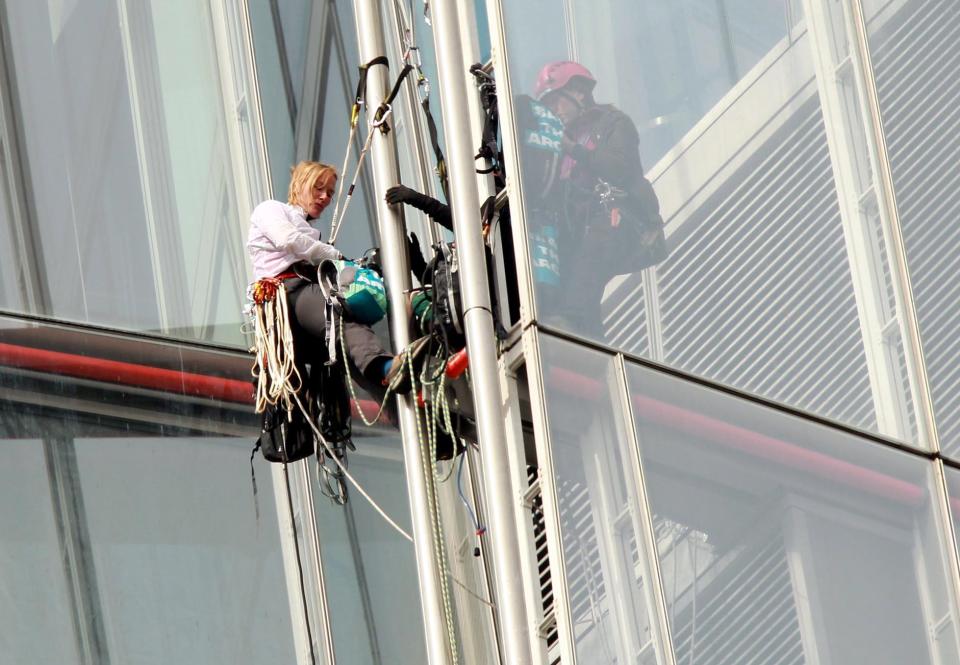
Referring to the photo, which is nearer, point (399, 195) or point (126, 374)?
point (399, 195)

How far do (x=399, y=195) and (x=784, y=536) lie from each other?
2110 mm

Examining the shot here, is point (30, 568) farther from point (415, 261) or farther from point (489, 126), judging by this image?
point (489, 126)

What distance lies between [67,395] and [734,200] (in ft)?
15.3

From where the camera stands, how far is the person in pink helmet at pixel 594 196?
932cm

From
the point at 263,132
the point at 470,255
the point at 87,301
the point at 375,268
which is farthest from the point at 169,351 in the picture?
the point at 470,255

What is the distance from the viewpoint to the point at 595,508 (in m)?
9.02

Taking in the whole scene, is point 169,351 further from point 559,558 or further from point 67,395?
point 559,558

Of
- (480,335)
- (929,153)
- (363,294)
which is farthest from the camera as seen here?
(363,294)

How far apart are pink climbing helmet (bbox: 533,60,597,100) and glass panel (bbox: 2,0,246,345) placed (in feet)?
14.4

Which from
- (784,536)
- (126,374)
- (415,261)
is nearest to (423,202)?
(415,261)

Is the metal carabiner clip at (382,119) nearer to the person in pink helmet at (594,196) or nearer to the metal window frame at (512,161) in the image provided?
the metal window frame at (512,161)

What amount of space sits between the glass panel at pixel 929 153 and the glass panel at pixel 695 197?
166 mm

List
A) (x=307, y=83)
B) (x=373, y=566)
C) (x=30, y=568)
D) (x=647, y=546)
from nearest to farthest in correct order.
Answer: (x=647, y=546), (x=30, y=568), (x=373, y=566), (x=307, y=83)

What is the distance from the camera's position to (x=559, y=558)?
8.91 m
